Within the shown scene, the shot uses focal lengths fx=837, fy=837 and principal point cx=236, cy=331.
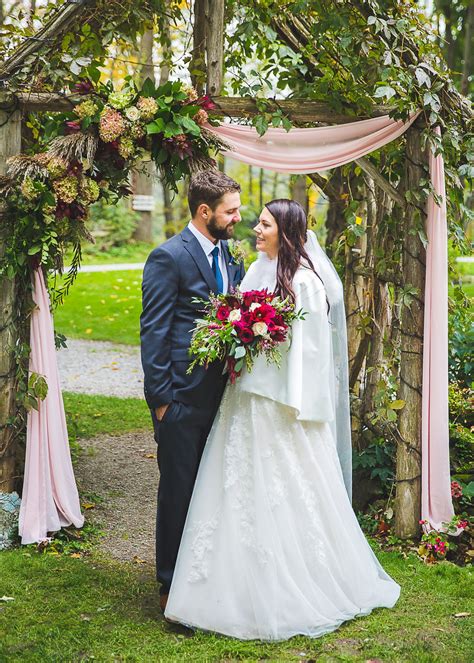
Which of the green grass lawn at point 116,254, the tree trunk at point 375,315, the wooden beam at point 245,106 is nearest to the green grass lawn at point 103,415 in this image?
the tree trunk at point 375,315

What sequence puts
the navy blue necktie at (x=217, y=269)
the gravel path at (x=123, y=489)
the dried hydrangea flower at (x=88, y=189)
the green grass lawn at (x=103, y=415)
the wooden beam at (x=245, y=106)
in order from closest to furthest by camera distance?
the navy blue necktie at (x=217, y=269) → the dried hydrangea flower at (x=88, y=189) → the wooden beam at (x=245, y=106) → the gravel path at (x=123, y=489) → the green grass lawn at (x=103, y=415)

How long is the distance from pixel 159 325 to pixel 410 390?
1986 mm

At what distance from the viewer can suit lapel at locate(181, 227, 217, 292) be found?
12.9 feet

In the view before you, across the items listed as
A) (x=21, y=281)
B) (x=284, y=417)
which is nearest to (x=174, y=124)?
(x=21, y=281)

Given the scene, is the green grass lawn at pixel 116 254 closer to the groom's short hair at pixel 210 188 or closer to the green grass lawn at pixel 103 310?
the green grass lawn at pixel 103 310

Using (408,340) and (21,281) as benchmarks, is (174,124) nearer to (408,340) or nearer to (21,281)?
(21,281)

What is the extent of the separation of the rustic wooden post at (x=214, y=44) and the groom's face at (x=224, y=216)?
1.43m

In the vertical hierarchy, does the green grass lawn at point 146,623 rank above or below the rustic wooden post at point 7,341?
below

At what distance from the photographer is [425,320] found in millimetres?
5008

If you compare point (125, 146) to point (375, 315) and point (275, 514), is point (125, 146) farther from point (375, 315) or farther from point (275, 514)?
point (375, 315)

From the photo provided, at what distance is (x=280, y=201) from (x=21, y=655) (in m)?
2.34

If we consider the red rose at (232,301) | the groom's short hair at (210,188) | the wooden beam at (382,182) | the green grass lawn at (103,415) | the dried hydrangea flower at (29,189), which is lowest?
the green grass lawn at (103,415)

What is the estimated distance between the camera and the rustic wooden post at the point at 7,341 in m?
4.98

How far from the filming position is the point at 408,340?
5.12m
